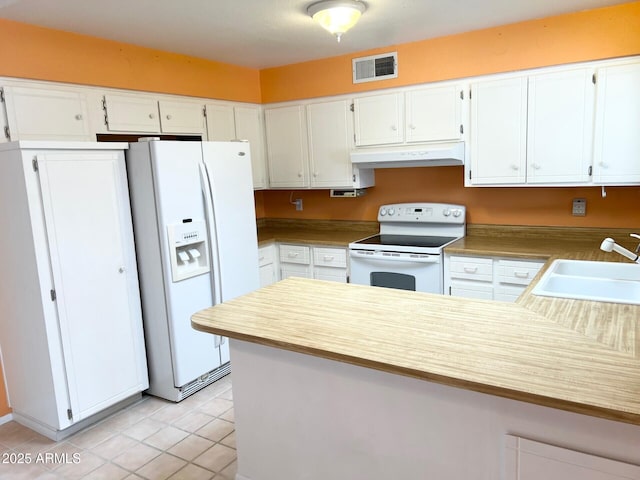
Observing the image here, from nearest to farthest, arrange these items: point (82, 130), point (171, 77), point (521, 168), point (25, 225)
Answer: point (25, 225)
point (82, 130)
point (521, 168)
point (171, 77)

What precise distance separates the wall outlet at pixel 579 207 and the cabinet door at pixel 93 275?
3163mm

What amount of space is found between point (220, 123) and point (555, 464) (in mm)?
3605

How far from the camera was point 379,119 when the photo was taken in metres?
3.80

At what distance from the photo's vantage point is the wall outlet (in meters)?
3.35

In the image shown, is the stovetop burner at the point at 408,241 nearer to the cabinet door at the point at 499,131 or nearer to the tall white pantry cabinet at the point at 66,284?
A: the cabinet door at the point at 499,131

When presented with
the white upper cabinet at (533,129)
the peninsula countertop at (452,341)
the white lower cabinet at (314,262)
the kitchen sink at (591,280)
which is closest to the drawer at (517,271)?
the kitchen sink at (591,280)

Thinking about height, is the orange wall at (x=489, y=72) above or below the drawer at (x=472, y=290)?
above

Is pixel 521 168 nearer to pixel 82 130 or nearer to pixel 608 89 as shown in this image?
pixel 608 89

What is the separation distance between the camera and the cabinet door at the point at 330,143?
400 cm

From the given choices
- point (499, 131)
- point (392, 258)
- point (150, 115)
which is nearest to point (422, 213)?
point (392, 258)

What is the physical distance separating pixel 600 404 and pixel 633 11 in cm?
287

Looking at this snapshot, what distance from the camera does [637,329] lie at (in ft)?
5.39

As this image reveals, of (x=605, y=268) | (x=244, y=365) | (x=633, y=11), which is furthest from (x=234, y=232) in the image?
(x=633, y=11)

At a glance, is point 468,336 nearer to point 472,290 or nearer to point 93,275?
point 472,290
